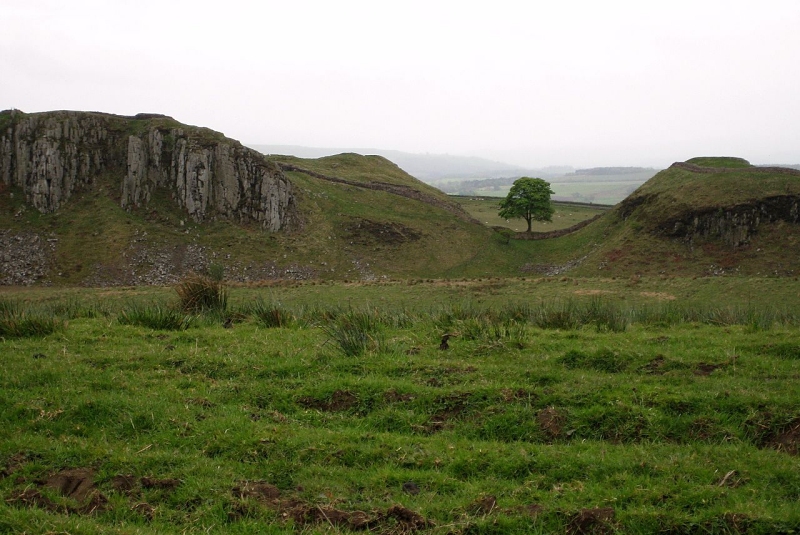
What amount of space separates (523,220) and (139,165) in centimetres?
4546

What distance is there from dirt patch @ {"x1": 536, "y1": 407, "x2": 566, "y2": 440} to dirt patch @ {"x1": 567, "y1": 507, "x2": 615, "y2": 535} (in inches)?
77.8

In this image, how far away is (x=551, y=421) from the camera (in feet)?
27.6

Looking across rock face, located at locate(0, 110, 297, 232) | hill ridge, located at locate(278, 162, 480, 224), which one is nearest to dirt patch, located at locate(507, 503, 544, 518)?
rock face, located at locate(0, 110, 297, 232)

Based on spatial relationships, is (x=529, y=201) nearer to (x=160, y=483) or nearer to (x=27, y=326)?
(x=27, y=326)

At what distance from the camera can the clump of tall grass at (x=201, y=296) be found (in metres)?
16.5

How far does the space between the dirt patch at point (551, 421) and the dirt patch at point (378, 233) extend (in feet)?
161

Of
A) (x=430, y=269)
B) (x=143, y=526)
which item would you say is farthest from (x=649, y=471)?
(x=430, y=269)

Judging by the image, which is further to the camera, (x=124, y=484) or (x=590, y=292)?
(x=590, y=292)

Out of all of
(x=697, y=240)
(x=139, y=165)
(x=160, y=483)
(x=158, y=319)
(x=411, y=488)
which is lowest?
(x=160, y=483)

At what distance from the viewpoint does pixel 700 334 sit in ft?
43.8

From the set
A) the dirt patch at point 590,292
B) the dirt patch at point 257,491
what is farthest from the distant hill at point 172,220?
the dirt patch at point 257,491

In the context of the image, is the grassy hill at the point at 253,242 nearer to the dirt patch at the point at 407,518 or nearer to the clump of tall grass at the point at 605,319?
the clump of tall grass at the point at 605,319

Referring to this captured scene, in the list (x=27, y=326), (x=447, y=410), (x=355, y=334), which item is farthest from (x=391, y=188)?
(x=447, y=410)

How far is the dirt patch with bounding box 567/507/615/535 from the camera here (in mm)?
5996
